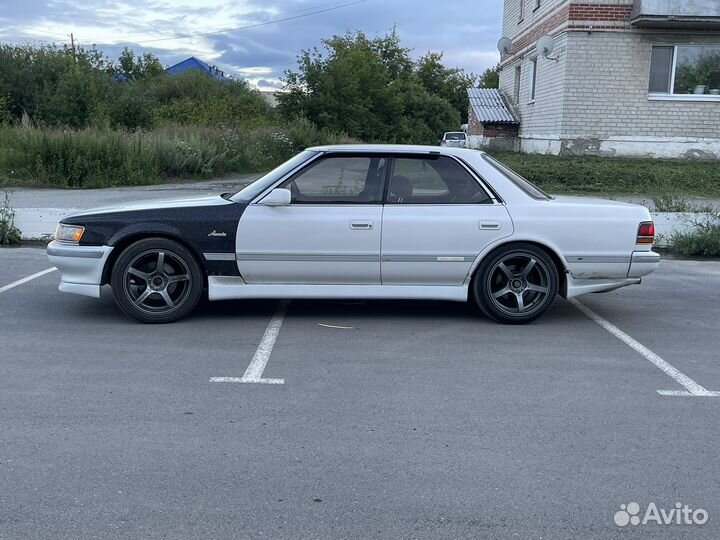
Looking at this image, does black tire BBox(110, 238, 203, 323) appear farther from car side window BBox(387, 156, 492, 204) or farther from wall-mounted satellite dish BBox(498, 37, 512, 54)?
wall-mounted satellite dish BBox(498, 37, 512, 54)

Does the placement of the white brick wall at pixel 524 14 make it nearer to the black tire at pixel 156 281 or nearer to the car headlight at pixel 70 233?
the black tire at pixel 156 281

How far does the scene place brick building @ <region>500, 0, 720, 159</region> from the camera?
2023 cm

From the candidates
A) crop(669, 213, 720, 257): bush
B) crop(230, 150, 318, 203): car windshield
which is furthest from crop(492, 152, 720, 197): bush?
crop(230, 150, 318, 203): car windshield

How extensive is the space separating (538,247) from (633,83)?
16.0m

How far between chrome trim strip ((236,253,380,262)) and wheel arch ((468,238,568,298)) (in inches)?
33.6

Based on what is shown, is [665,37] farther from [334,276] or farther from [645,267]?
[334,276]

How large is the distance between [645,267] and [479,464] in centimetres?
342

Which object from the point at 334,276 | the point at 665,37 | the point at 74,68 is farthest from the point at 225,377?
the point at 74,68

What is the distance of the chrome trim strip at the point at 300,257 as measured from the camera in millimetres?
6375

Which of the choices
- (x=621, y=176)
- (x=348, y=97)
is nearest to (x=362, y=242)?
(x=621, y=176)

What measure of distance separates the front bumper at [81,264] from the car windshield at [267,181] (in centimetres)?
117

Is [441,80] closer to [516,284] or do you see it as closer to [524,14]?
[524,14]

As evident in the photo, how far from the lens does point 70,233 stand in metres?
6.41

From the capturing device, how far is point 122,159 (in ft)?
55.8
